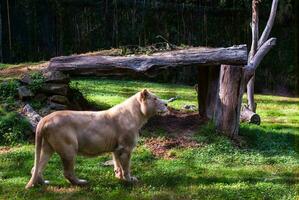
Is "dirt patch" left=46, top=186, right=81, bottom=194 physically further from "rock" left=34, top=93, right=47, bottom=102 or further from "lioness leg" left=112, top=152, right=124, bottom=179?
"rock" left=34, top=93, right=47, bottom=102

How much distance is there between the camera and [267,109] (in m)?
17.1

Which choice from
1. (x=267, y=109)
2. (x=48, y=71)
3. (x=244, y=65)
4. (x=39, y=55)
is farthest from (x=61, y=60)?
(x=39, y=55)

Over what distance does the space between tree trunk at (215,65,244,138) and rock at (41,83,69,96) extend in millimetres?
3144

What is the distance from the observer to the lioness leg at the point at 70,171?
8312mm

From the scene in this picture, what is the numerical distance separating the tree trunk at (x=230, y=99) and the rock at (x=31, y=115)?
3553mm

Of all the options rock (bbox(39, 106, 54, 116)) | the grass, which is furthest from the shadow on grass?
rock (bbox(39, 106, 54, 116))

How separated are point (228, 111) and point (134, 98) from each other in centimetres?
325

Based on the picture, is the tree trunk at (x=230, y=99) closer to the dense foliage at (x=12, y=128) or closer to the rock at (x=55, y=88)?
the rock at (x=55, y=88)

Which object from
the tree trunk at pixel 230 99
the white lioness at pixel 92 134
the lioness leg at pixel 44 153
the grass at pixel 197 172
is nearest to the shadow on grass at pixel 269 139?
the grass at pixel 197 172

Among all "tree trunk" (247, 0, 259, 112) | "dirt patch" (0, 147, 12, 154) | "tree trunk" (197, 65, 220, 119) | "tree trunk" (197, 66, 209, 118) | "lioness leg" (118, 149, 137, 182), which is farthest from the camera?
"tree trunk" (247, 0, 259, 112)

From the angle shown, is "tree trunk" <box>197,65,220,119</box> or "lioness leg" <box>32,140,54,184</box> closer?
"lioness leg" <box>32,140,54,184</box>

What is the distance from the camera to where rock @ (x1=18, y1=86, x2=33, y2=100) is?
1202 cm

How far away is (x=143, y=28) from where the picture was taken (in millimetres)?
24109

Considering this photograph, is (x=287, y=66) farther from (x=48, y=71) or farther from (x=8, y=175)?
(x=8, y=175)
